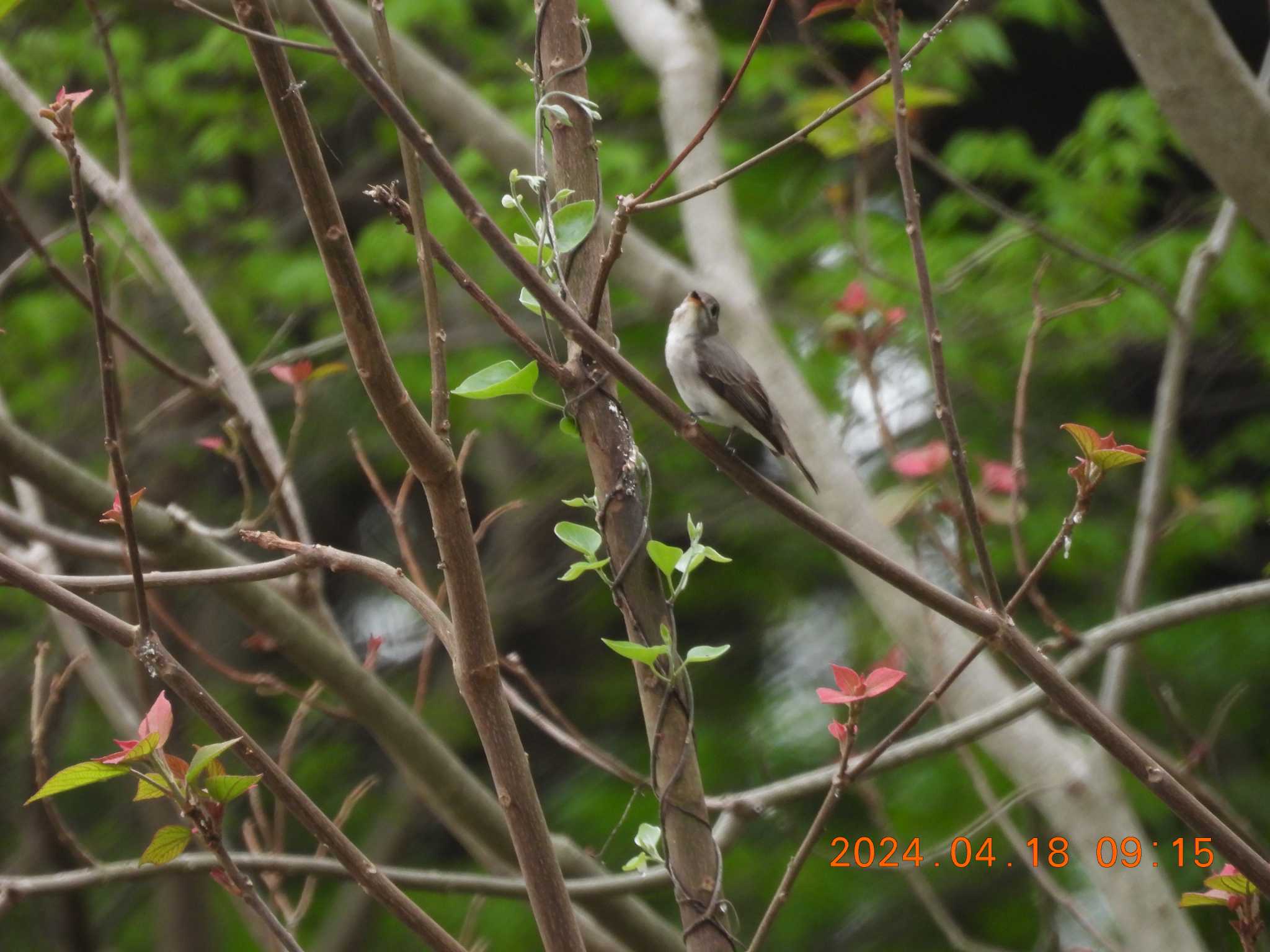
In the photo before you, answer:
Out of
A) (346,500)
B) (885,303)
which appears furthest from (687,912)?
(346,500)

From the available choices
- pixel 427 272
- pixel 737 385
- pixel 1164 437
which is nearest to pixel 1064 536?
pixel 427 272

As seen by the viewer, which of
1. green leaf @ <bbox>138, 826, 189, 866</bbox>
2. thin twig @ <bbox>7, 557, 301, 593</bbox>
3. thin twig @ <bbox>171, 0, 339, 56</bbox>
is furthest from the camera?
A: thin twig @ <bbox>7, 557, 301, 593</bbox>

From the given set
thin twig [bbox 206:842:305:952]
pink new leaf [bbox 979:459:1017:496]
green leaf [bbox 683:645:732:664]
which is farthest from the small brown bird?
thin twig [bbox 206:842:305:952]

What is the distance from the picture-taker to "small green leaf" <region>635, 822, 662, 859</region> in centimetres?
178

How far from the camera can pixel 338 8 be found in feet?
12.0

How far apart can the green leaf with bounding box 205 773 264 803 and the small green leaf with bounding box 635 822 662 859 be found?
57 cm

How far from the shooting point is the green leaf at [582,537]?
1798 mm

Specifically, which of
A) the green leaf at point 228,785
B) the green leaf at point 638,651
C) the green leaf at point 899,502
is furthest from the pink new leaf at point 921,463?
the green leaf at point 228,785

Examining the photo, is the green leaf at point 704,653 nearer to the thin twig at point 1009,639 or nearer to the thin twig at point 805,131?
the thin twig at point 1009,639

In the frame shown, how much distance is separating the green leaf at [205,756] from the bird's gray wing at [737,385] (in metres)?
1.65

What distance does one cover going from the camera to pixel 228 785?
145 cm

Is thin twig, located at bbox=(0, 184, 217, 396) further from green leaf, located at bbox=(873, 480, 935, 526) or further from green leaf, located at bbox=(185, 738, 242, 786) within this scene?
green leaf, located at bbox=(873, 480, 935, 526)

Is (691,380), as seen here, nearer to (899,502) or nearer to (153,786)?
(899,502)

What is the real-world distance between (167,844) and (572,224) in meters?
0.89
